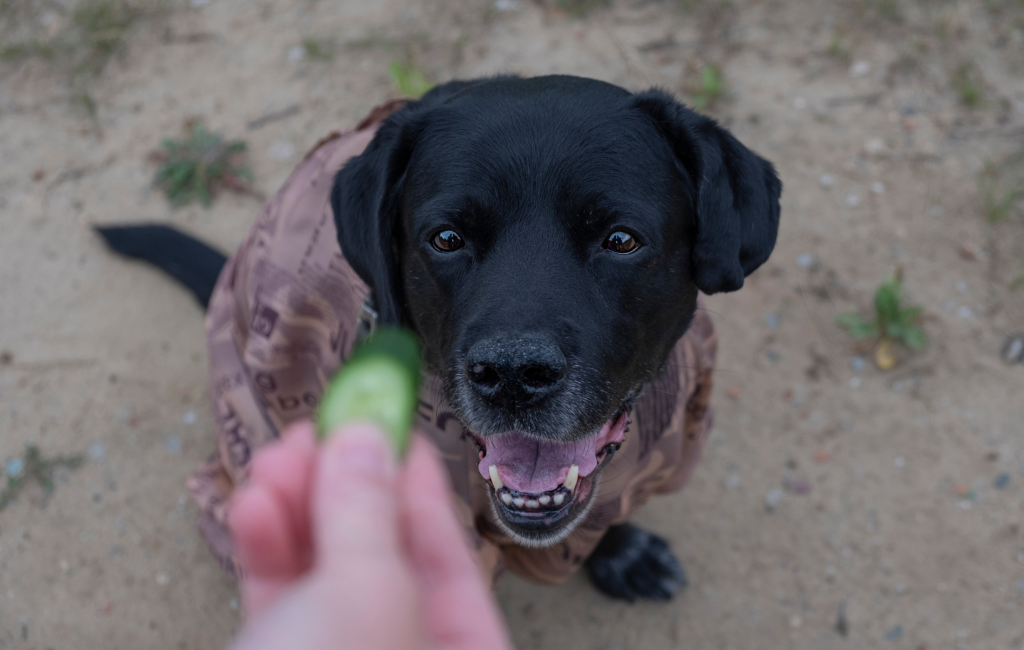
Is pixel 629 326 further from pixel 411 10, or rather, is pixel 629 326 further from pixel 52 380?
pixel 411 10

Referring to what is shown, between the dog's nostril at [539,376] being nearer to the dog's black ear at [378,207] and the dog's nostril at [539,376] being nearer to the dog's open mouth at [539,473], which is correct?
the dog's open mouth at [539,473]

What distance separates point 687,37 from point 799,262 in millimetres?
1658

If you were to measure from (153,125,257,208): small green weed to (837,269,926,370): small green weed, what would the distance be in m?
3.13

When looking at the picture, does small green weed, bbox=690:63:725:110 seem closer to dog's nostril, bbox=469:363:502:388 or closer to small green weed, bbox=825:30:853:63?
small green weed, bbox=825:30:853:63

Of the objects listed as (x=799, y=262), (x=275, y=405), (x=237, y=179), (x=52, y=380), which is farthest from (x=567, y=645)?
(x=237, y=179)

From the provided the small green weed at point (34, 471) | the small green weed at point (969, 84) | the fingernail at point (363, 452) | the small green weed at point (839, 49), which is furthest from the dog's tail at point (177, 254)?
the small green weed at point (969, 84)

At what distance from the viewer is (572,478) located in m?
1.94


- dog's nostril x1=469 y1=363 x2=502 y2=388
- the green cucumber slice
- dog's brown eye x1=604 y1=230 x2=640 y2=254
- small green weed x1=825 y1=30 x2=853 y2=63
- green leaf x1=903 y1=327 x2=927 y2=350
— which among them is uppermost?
the green cucumber slice

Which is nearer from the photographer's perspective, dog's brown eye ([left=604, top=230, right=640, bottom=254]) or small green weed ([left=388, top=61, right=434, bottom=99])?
dog's brown eye ([left=604, top=230, right=640, bottom=254])

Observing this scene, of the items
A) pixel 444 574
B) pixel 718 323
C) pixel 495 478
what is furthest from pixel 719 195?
pixel 718 323

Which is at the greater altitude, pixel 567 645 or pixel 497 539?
pixel 497 539

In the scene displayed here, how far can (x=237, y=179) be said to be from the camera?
3922 millimetres

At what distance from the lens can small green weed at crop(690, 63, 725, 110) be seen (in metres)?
3.97

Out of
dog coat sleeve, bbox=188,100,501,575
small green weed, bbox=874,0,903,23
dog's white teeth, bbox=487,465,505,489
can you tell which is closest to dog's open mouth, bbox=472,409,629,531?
dog's white teeth, bbox=487,465,505,489
